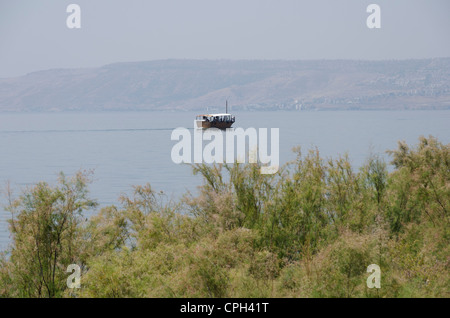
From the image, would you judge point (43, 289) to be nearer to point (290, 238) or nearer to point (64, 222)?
point (64, 222)

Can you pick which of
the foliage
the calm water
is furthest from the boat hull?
the foliage

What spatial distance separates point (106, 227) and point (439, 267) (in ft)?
43.4
